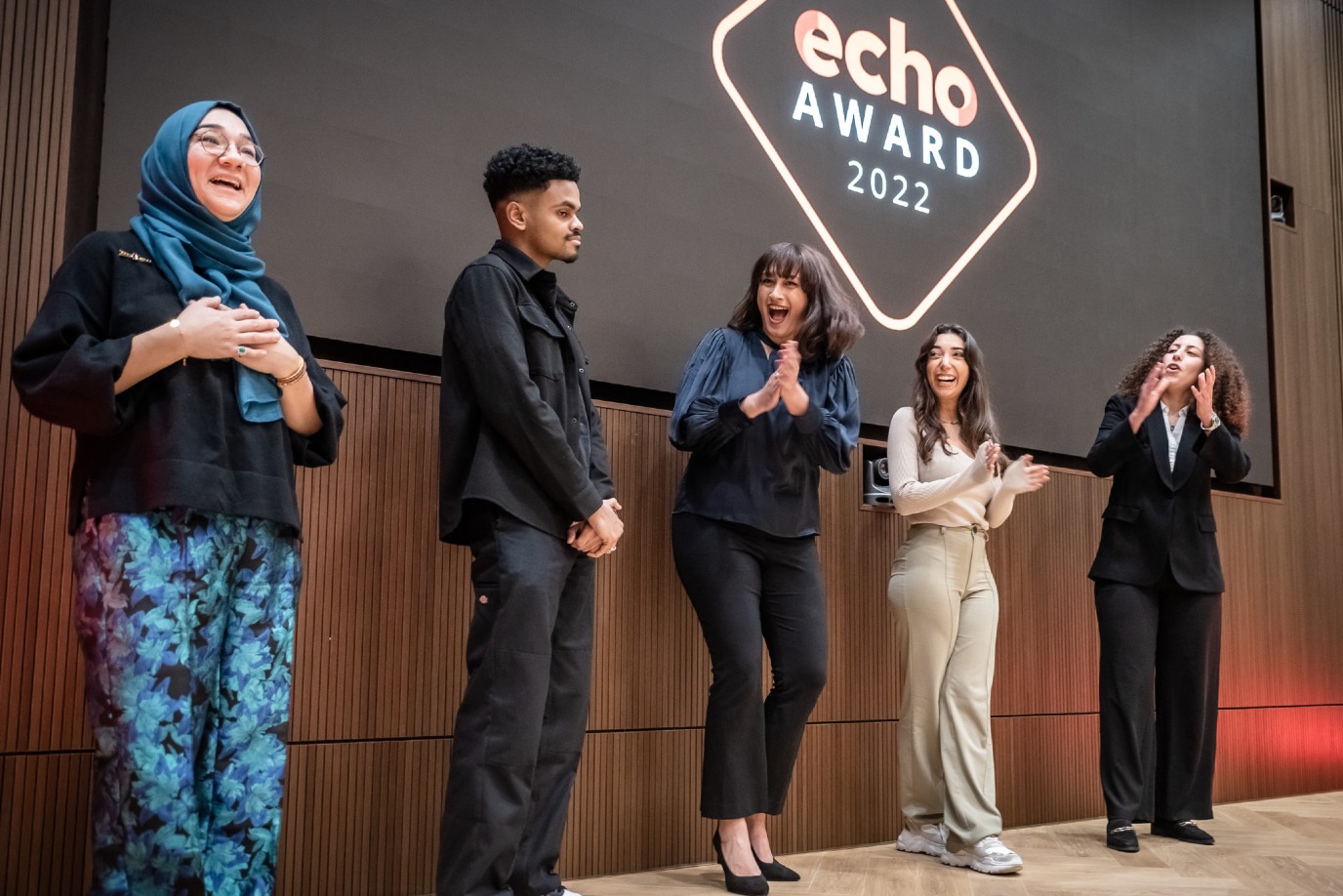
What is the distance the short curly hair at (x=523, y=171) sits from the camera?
234cm

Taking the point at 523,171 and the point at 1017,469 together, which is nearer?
the point at 523,171

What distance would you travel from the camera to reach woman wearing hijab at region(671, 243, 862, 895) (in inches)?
102

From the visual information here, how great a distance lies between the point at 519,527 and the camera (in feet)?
6.95

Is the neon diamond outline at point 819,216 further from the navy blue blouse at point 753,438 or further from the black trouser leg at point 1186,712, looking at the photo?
the black trouser leg at point 1186,712

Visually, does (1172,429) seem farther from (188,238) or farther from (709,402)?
(188,238)

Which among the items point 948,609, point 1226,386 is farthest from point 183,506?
point 1226,386

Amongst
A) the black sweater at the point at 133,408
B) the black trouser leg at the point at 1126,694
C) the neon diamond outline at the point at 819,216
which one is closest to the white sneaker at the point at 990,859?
the black trouser leg at the point at 1126,694

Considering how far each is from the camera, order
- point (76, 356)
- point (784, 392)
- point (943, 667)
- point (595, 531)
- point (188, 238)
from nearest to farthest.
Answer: point (76, 356) < point (188, 238) < point (595, 531) < point (784, 392) < point (943, 667)

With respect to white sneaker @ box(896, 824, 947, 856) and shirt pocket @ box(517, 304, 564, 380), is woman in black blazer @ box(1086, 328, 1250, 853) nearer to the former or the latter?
white sneaker @ box(896, 824, 947, 856)

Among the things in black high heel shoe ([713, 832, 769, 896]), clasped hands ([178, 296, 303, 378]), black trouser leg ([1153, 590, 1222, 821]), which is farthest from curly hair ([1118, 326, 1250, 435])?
clasped hands ([178, 296, 303, 378])

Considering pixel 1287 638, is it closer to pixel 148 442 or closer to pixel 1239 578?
pixel 1239 578

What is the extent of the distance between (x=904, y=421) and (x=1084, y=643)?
1.36m

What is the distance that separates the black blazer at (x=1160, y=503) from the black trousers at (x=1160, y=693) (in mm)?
54

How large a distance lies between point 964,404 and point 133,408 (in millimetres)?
2203
